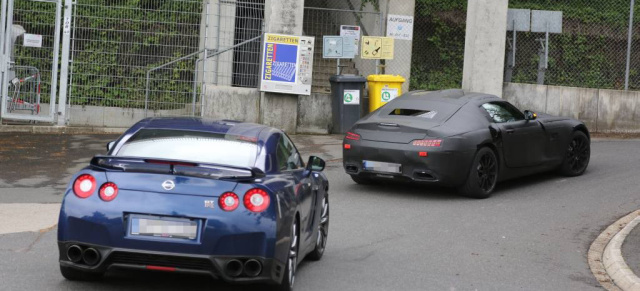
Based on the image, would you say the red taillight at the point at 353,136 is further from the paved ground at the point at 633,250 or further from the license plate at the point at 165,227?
the license plate at the point at 165,227

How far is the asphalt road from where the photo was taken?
7773 mm

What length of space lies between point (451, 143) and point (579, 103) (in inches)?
385

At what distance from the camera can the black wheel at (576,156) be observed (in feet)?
48.3

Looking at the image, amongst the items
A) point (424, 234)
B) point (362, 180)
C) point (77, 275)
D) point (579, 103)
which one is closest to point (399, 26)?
point (579, 103)

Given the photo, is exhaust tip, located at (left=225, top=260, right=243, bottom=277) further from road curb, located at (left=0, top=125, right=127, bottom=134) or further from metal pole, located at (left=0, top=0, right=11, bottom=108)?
metal pole, located at (left=0, top=0, right=11, bottom=108)

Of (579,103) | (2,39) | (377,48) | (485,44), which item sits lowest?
(579,103)

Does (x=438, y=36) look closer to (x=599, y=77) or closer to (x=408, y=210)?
(x=599, y=77)

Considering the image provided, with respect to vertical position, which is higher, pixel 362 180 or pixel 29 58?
pixel 29 58

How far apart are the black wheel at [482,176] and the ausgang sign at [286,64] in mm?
7139

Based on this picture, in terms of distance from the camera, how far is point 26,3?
19.9 meters

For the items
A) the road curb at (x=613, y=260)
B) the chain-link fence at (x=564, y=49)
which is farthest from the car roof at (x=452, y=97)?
the chain-link fence at (x=564, y=49)

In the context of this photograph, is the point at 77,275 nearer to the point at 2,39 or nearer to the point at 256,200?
the point at 256,200

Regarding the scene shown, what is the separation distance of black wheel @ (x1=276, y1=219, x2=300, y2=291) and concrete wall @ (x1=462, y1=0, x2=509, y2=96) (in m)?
13.6

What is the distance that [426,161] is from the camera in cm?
1215
